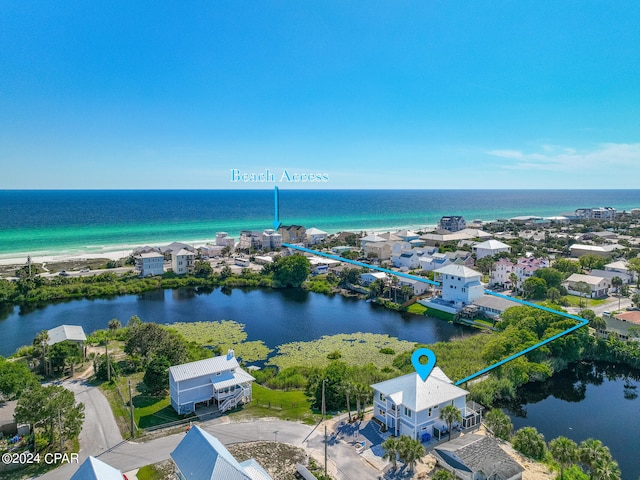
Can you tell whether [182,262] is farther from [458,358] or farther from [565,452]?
[565,452]

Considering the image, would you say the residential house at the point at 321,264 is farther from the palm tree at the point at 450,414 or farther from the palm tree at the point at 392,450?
the palm tree at the point at 392,450

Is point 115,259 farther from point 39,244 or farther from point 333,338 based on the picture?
point 333,338

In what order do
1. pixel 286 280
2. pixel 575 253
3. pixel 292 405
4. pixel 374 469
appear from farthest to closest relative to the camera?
pixel 575 253 → pixel 286 280 → pixel 292 405 → pixel 374 469

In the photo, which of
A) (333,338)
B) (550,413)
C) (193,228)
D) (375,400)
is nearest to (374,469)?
(375,400)

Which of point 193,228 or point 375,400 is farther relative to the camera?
point 193,228

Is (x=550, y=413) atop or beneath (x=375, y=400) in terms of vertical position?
beneath

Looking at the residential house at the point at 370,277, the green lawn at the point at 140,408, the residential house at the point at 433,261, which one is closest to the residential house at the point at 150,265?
the residential house at the point at 370,277

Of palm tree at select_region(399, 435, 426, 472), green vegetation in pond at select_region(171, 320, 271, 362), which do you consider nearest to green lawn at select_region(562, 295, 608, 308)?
green vegetation in pond at select_region(171, 320, 271, 362)

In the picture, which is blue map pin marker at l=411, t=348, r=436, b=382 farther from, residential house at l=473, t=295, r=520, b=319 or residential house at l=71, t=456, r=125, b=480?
residential house at l=473, t=295, r=520, b=319
